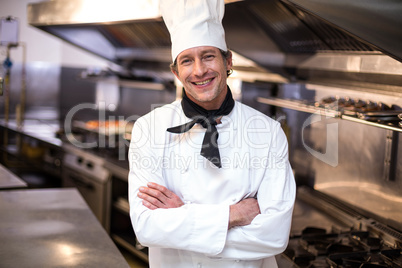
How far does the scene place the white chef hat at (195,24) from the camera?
68.7 inches

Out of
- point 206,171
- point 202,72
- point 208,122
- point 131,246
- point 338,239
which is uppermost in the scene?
point 202,72

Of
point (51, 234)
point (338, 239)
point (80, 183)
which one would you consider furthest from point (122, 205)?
point (338, 239)

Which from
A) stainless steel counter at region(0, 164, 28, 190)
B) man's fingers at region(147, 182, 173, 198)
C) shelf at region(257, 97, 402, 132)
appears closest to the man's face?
man's fingers at region(147, 182, 173, 198)

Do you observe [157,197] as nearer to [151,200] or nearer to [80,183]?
[151,200]

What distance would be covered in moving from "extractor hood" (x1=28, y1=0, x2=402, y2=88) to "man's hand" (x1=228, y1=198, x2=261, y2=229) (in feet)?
2.47

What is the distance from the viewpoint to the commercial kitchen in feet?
6.56

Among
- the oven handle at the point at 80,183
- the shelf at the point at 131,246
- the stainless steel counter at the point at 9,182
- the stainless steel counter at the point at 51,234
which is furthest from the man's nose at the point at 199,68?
the oven handle at the point at 80,183

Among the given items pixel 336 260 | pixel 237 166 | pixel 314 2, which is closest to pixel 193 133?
pixel 237 166

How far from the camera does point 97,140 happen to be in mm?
4918

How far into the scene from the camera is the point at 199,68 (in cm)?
172

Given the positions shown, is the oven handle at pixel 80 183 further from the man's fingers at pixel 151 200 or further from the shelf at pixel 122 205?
the man's fingers at pixel 151 200

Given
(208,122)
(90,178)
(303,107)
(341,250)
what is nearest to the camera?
(208,122)

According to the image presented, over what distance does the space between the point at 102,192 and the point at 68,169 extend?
801 millimetres

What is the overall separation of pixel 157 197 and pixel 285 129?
1806 mm
